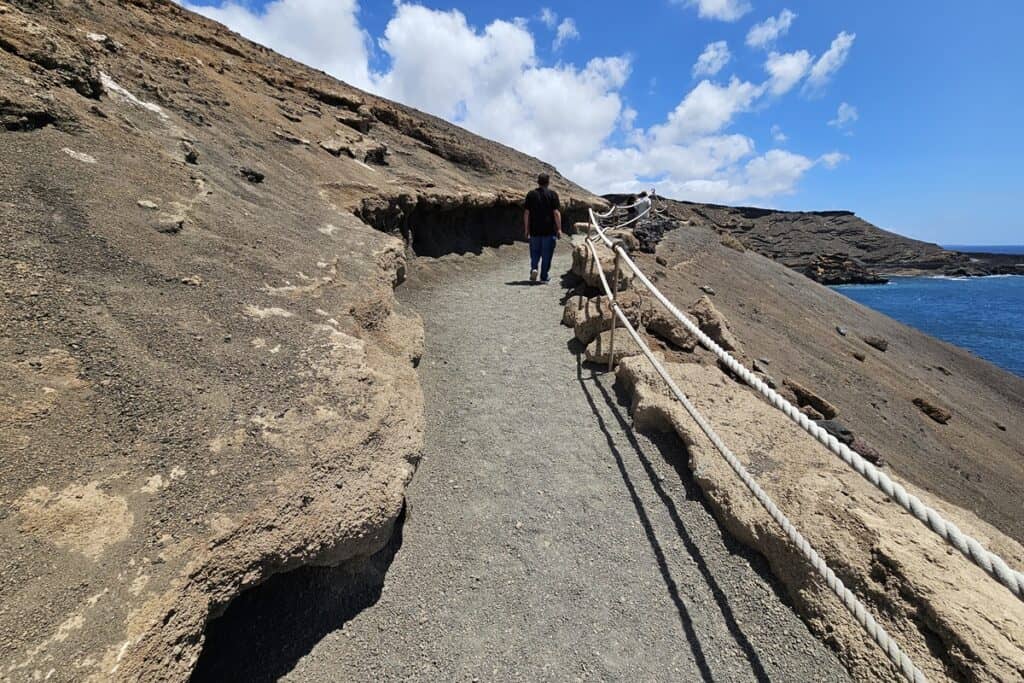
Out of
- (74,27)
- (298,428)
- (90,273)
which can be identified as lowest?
(298,428)

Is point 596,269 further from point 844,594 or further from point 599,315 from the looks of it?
point 844,594

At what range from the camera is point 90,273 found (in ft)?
9.53

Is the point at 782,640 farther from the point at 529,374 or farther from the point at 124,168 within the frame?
the point at 124,168

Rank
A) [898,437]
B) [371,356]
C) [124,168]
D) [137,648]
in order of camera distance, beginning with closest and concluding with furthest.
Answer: [137,648]
[371,356]
[124,168]
[898,437]

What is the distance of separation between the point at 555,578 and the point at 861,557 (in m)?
1.67

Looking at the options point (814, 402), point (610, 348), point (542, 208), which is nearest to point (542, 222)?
point (542, 208)

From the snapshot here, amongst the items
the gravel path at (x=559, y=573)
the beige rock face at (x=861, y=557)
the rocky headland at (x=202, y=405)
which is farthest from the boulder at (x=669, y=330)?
the beige rock face at (x=861, y=557)

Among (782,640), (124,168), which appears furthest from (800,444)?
(124,168)

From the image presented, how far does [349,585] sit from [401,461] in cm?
73

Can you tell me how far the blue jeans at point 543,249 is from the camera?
8156 mm

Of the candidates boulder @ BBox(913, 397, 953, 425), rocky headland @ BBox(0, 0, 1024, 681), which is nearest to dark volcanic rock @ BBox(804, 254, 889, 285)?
boulder @ BBox(913, 397, 953, 425)

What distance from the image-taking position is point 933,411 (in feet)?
33.7

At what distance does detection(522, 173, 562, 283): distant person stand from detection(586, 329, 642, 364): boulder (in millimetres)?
3226

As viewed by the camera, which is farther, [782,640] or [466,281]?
[466,281]
